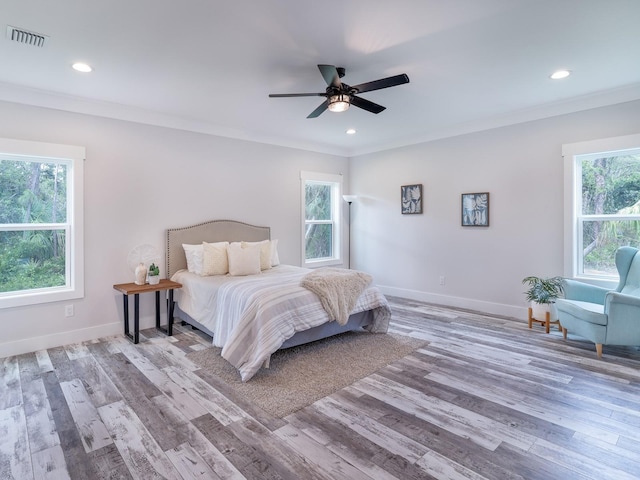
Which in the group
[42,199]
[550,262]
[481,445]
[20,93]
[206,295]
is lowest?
[481,445]

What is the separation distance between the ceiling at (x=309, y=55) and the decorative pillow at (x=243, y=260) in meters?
1.73

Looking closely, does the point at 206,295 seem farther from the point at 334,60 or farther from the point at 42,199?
the point at 334,60

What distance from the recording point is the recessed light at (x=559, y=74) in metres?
3.29

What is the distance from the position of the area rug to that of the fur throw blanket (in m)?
0.38

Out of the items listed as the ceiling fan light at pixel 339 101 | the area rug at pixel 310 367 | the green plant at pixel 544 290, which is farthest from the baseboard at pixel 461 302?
the ceiling fan light at pixel 339 101

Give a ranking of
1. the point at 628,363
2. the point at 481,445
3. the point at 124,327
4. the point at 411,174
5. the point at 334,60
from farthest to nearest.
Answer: the point at 411,174, the point at 124,327, the point at 628,363, the point at 334,60, the point at 481,445

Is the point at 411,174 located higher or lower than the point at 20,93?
lower

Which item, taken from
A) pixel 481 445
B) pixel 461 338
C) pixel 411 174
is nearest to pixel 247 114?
pixel 411 174

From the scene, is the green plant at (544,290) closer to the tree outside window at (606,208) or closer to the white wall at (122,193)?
the tree outside window at (606,208)

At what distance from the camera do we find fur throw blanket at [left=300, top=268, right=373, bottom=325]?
3.48 metres

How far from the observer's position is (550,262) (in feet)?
14.4

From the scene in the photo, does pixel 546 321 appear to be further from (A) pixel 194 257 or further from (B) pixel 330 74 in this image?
(A) pixel 194 257

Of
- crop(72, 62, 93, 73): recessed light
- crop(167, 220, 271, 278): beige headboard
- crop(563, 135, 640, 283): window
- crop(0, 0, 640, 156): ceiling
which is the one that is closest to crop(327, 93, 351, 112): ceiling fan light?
crop(0, 0, 640, 156): ceiling

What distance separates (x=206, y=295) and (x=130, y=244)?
4.17 feet
